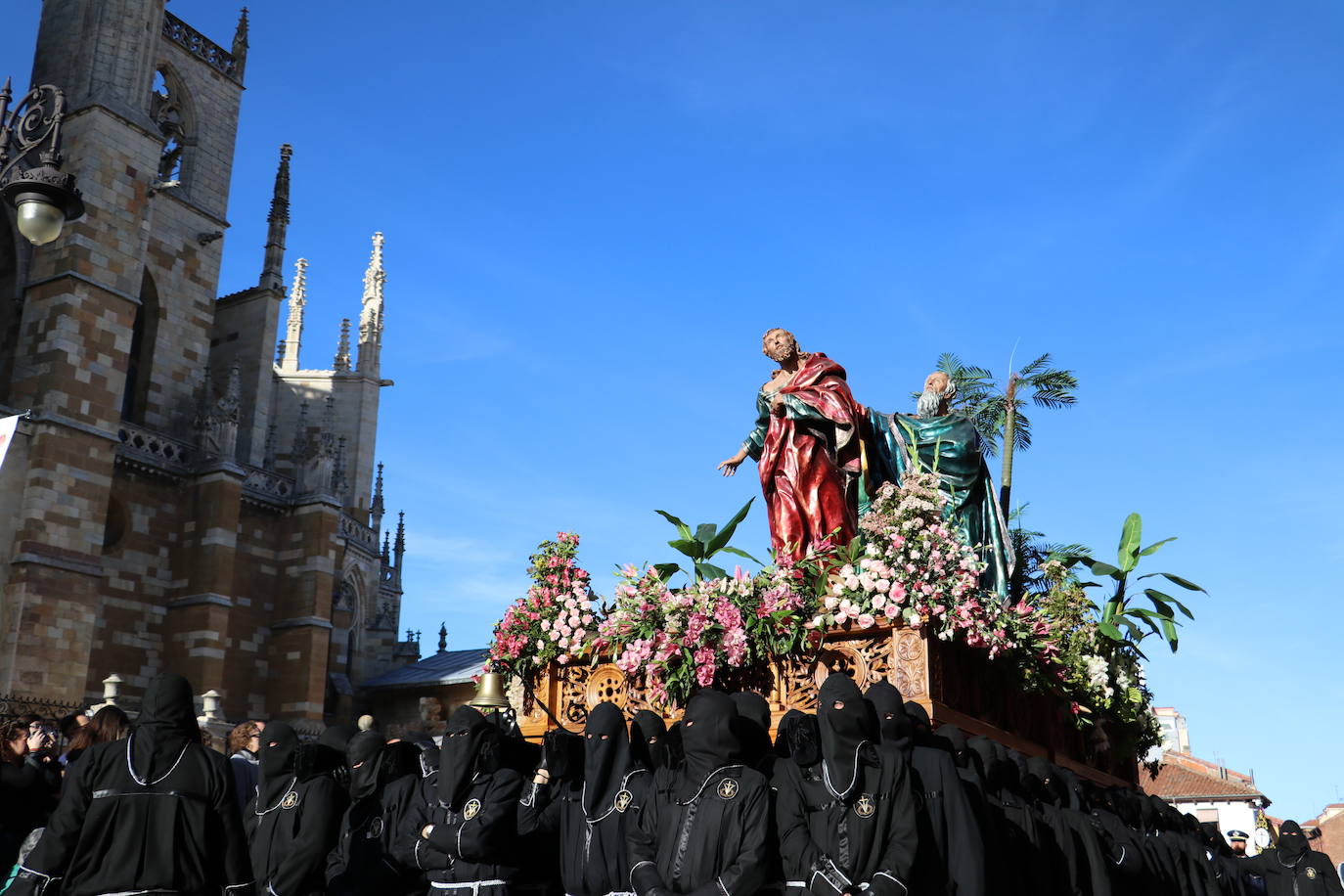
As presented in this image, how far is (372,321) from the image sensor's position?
4231 cm

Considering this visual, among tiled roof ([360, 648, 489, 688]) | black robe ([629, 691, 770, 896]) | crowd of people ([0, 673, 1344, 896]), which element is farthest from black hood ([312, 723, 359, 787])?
tiled roof ([360, 648, 489, 688])

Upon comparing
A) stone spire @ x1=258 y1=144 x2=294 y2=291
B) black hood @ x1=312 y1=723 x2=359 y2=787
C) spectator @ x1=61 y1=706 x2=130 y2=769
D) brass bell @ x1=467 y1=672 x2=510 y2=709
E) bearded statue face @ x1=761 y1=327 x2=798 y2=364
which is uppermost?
stone spire @ x1=258 y1=144 x2=294 y2=291

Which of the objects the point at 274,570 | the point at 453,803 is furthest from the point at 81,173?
the point at 453,803

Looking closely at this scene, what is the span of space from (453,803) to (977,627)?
3599 millimetres

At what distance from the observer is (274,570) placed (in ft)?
104

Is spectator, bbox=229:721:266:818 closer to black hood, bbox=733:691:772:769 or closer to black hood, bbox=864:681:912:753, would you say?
black hood, bbox=733:691:772:769

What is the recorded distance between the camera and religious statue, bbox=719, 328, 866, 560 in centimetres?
1018

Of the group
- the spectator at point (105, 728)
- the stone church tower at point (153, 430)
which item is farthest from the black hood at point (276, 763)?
the stone church tower at point (153, 430)

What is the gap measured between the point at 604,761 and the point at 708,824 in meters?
1.18

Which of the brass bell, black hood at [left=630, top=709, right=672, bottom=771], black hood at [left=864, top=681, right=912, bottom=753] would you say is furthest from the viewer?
the brass bell

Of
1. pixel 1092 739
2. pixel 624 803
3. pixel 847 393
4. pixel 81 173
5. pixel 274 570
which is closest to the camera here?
pixel 624 803

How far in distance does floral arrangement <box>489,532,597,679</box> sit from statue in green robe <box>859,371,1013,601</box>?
277 centimetres

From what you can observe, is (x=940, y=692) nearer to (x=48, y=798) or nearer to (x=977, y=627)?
(x=977, y=627)

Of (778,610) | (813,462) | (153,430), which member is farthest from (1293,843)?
(153,430)
